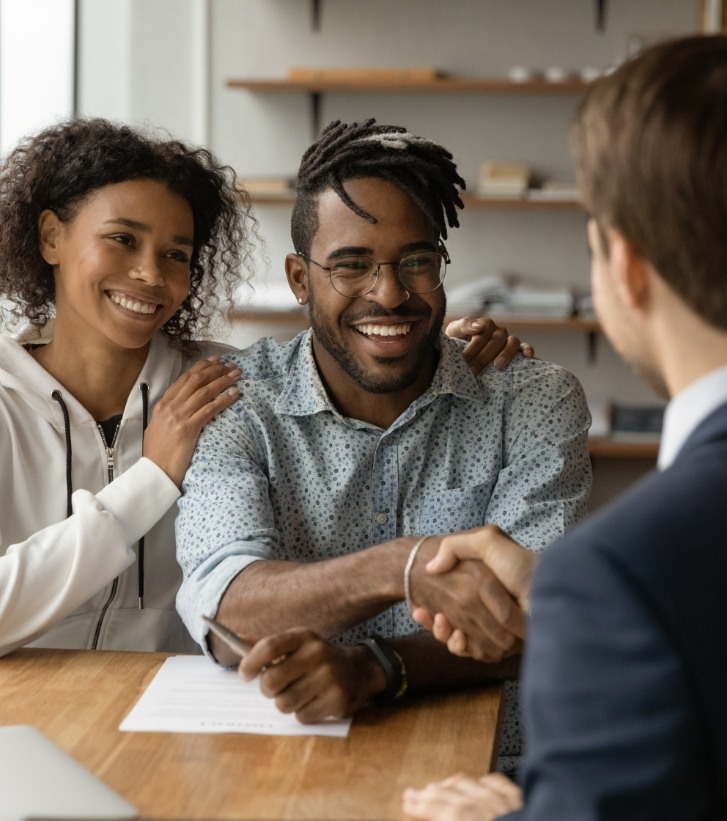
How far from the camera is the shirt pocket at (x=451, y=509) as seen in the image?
1.90 meters

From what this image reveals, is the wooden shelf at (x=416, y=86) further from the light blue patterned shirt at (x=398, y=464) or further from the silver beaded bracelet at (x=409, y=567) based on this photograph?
the silver beaded bracelet at (x=409, y=567)

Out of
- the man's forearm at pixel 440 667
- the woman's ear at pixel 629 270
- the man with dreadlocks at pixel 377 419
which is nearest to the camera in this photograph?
the woman's ear at pixel 629 270

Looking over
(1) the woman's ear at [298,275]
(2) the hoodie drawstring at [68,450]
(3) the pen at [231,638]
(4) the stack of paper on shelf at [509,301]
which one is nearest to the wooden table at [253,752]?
(3) the pen at [231,638]

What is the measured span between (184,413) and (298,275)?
32cm

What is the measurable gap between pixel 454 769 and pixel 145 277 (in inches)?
44.3

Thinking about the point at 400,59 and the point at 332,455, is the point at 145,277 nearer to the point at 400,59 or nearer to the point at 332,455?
the point at 332,455

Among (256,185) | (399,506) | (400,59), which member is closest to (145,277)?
(399,506)

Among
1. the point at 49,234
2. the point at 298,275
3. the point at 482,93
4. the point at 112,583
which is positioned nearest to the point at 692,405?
the point at 298,275

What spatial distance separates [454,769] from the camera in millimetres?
1311

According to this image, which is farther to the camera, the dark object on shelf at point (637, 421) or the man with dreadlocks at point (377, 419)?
the dark object on shelf at point (637, 421)

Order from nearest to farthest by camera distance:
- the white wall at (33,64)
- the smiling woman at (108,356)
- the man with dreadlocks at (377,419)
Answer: the man with dreadlocks at (377,419), the smiling woman at (108,356), the white wall at (33,64)

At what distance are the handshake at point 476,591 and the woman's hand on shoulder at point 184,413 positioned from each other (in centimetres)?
54

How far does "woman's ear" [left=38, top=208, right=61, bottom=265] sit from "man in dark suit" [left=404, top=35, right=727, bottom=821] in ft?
4.90

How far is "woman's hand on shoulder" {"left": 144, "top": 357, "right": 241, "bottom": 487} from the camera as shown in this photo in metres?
1.93
